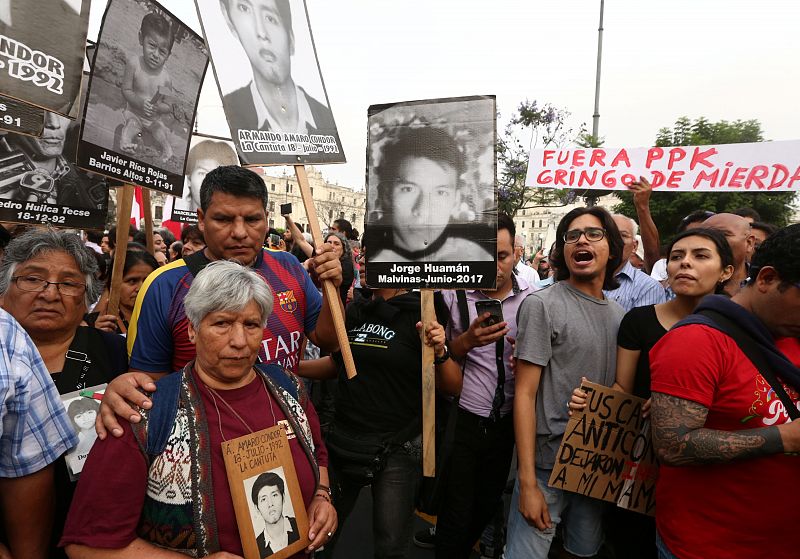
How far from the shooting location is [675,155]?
17.9 feet

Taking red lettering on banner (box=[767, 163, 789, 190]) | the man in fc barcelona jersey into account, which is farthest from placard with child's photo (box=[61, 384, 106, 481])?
red lettering on banner (box=[767, 163, 789, 190])

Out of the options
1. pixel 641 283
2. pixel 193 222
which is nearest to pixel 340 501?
pixel 641 283

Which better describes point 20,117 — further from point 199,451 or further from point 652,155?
point 652,155

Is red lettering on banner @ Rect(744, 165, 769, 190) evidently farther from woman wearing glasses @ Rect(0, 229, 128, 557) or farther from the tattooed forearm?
woman wearing glasses @ Rect(0, 229, 128, 557)

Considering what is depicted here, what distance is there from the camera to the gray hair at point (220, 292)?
1.72 m

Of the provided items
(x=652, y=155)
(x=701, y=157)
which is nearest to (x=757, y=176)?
(x=701, y=157)

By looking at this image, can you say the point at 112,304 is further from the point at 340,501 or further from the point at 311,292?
the point at 340,501

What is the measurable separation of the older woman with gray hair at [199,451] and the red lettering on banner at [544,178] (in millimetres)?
5188

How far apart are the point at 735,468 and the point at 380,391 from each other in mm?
1740

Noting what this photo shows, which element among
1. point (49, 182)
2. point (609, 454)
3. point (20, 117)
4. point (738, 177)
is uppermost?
point (738, 177)

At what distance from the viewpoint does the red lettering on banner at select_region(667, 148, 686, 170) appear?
17.7ft

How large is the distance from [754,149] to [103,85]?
5966mm

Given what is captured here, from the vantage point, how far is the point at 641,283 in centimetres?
378

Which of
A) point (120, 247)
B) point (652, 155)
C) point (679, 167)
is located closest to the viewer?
point (120, 247)
